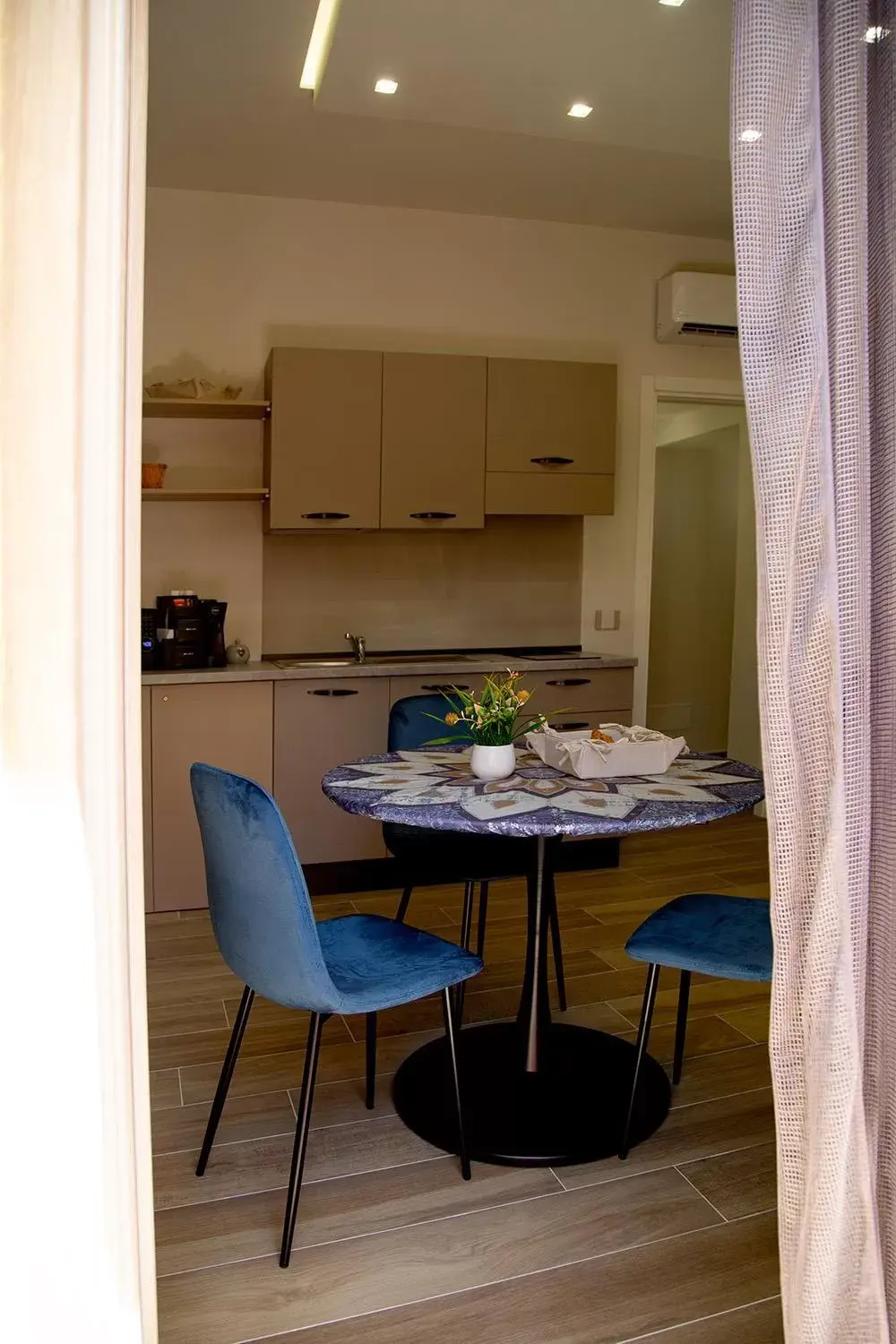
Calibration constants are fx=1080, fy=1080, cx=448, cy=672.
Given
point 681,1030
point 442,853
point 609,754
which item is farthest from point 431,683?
point 681,1030

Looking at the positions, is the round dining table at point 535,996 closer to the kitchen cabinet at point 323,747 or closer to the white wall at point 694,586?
the kitchen cabinet at point 323,747

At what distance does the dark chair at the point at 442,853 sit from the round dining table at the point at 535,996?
87 mm

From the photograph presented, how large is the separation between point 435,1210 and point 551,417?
334 cm

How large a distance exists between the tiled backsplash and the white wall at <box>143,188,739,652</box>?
0.13 metres

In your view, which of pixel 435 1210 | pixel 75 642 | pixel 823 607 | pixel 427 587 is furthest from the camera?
pixel 427 587

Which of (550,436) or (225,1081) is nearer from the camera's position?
(225,1081)

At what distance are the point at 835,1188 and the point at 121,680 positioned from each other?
3.70 feet

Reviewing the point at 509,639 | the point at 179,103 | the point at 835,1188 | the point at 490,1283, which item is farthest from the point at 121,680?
the point at 509,639

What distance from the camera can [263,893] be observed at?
2004 millimetres

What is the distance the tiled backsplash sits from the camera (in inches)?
189

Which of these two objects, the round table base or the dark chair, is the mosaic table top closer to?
the dark chair

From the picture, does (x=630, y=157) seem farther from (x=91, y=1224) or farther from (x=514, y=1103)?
(x=91, y=1224)

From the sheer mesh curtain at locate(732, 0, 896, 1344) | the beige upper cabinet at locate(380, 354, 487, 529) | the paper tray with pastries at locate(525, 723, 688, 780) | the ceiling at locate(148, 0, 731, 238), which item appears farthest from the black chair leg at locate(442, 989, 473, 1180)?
the beige upper cabinet at locate(380, 354, 487, 529)

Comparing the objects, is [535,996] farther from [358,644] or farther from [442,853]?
[358,644]
